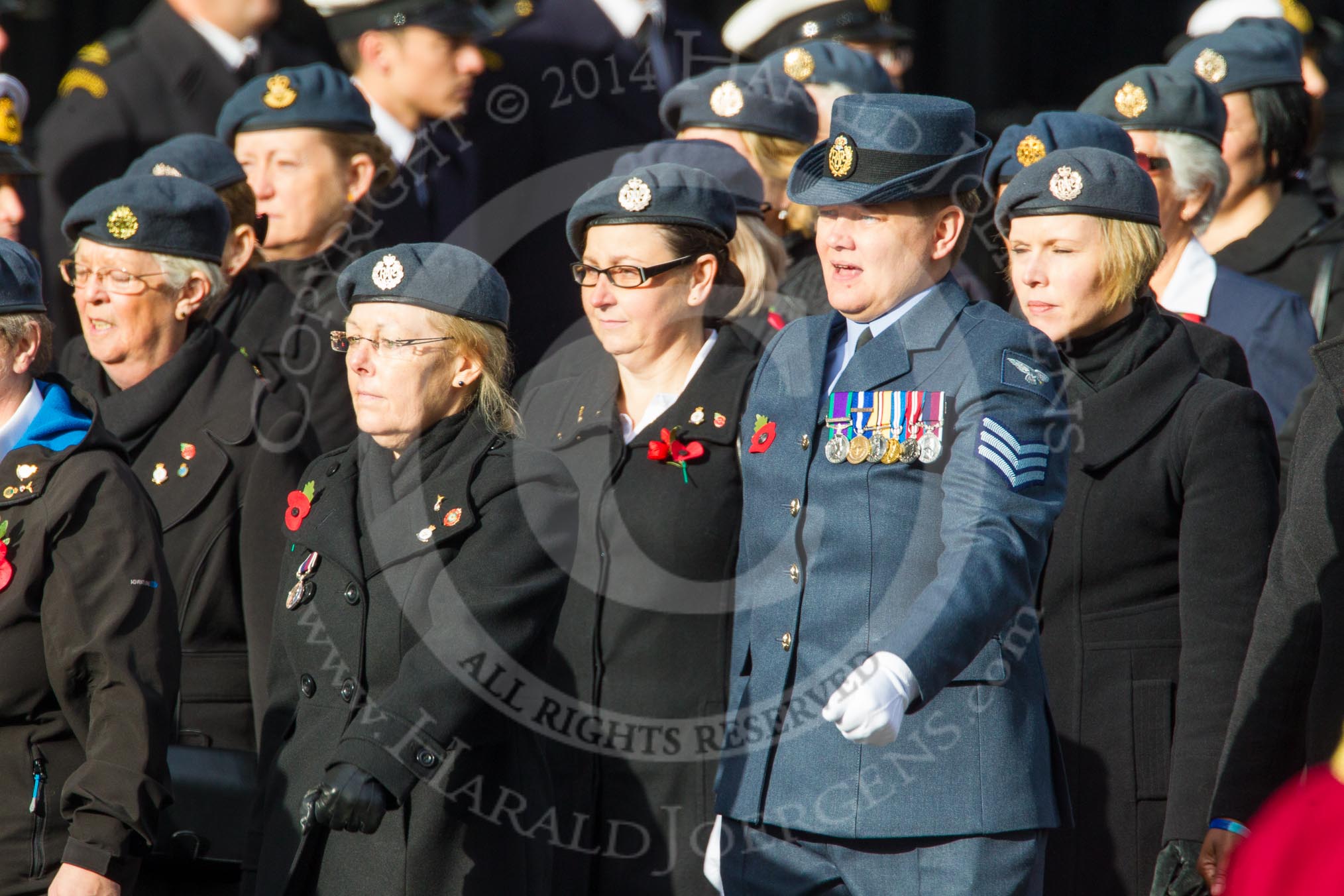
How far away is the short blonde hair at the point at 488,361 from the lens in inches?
140

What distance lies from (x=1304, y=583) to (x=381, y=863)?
1689 mm

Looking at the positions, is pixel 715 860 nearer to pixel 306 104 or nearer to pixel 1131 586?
pixel 1131 586

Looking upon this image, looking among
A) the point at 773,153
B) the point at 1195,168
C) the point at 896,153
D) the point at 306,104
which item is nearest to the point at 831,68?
the point at 773,153

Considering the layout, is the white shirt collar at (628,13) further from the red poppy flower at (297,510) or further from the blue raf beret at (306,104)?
the red poppy flower at (297,510)

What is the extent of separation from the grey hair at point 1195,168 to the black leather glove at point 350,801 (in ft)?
9.11

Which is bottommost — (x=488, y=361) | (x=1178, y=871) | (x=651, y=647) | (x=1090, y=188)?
(x=1178, y=871)

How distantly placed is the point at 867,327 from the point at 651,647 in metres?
1.07

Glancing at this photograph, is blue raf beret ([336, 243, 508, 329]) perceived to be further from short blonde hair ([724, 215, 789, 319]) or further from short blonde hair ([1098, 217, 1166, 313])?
short blonde hair ([1098, 217, 1166, 313])

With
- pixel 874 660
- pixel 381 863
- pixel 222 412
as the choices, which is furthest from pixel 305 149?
pixel 874 660

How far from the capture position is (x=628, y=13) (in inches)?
248

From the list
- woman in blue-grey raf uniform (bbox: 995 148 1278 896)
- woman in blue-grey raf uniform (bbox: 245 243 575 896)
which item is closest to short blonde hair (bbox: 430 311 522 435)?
woman in blue-grey raf uniform (bbox: 245 243 575 896)

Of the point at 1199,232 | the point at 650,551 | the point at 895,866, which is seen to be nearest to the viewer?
the point at 895,866

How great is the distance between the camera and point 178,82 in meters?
6.88

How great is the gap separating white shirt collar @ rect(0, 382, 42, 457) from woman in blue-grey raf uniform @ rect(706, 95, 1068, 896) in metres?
1.40
